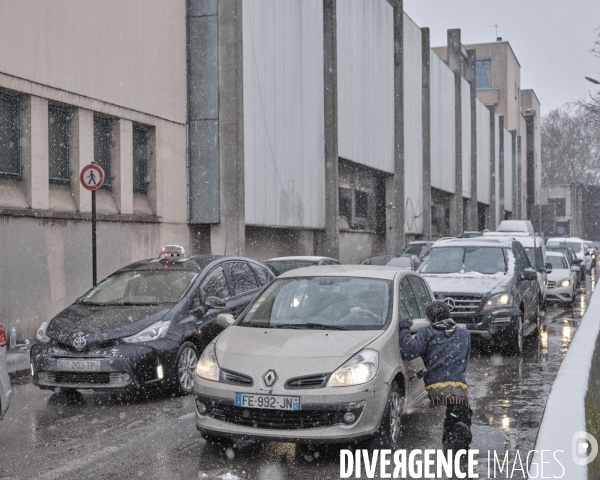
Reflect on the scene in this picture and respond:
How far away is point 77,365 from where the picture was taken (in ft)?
30.0

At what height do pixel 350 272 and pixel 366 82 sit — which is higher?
pixel 366 82

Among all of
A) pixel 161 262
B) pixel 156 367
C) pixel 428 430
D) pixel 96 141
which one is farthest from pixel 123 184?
pixel 428 430

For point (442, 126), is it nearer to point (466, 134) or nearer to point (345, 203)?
point (466, 134)

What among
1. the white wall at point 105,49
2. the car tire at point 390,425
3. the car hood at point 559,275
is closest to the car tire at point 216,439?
the car tire at point 390,425

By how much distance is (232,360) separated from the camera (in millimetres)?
6859

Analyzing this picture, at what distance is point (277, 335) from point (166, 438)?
53.1 inches

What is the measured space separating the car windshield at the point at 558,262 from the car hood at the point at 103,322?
17.4 metres

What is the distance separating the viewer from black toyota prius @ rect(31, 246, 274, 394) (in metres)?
9.17

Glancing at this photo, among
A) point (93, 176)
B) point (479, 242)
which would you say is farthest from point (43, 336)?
point (479, 242)

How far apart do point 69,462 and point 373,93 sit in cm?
2829

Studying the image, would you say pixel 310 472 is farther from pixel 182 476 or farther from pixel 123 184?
A: pixel 123 184

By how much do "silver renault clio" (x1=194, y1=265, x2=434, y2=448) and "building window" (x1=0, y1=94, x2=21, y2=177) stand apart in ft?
29.1

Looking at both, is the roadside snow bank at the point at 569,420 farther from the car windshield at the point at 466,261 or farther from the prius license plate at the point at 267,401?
the car windshield at the point at 466,261

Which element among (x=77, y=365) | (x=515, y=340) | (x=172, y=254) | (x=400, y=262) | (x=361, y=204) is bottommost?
(x=515, y=340)
